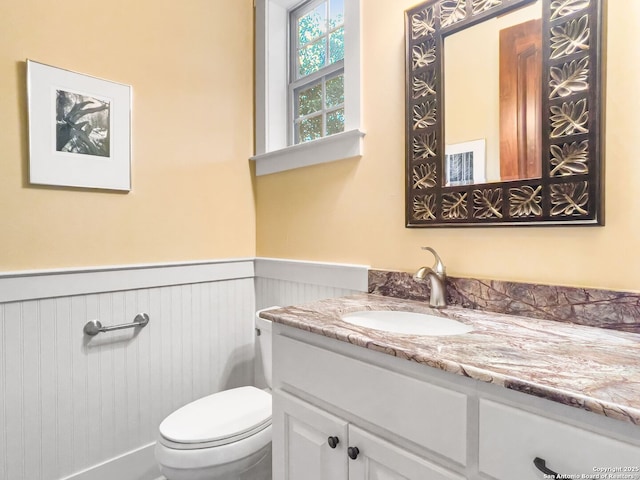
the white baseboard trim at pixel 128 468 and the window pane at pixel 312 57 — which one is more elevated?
the window pane at pixel 312 57

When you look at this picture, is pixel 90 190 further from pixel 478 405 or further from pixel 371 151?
pixel 478 405

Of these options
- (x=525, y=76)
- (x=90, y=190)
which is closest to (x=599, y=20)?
(x=525, y=76)

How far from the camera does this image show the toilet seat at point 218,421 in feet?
3.96

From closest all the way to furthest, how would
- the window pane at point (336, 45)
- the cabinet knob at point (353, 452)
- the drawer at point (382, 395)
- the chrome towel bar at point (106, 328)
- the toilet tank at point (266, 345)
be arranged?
the drawer at point (382, 395) → the cabinet knob at point (353, 452) → the chrome towel bar at point (106, 328) → the toilet tank at point (266, 345) → the window pane at point (336, 45)

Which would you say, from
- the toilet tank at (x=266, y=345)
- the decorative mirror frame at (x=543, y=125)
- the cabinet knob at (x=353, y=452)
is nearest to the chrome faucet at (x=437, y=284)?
the decorative mirror frame at (x=543, y=125)

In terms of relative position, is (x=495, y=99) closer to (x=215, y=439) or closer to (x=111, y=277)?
(x=215, y=439)

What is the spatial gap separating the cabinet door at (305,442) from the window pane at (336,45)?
1.59m

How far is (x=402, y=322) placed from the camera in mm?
1184

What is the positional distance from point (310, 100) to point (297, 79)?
18 cm

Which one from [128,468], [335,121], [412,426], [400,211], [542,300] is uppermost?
[335,121]

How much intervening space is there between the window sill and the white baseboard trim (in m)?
1.48

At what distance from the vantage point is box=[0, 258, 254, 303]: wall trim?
1.33m

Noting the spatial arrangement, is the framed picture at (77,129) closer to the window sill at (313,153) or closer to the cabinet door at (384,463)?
the window sill at (313,153)

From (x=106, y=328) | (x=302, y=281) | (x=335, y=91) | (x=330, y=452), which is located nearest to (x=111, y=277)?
(x=106, y=328)
